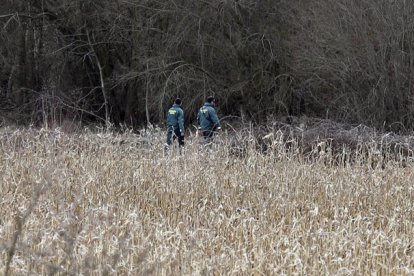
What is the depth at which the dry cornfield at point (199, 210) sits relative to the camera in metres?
5.44

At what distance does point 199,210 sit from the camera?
742cm

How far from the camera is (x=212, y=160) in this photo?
934cm

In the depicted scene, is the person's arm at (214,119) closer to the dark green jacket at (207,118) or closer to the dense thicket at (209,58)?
the dark green jacket at (207,118)

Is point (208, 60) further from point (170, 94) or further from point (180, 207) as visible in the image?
point (180, 207)

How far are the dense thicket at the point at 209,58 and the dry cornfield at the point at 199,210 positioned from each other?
816 centimetres

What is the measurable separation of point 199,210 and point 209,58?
14.4m

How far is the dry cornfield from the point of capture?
5.44m

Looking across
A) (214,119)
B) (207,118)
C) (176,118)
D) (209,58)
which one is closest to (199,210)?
(214,119)

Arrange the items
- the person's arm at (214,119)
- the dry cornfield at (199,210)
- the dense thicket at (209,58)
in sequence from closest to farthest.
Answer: the dry cornfield at (199,210) → the person's arm at (214,119) → the dense thicket at (209,58)

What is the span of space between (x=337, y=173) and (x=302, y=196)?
34.8 inches

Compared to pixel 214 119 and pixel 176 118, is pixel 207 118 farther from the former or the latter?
pixel 176 118

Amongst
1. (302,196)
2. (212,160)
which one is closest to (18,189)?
(212,160)

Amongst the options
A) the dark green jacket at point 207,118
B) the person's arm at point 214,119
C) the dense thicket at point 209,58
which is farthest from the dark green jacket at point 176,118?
the dense thicket at point 209,58

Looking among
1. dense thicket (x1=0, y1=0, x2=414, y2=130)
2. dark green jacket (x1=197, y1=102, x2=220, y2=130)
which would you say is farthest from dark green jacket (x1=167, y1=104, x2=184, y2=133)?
dense thicket (x1=0, y1=0, x2=414, y2=130)
